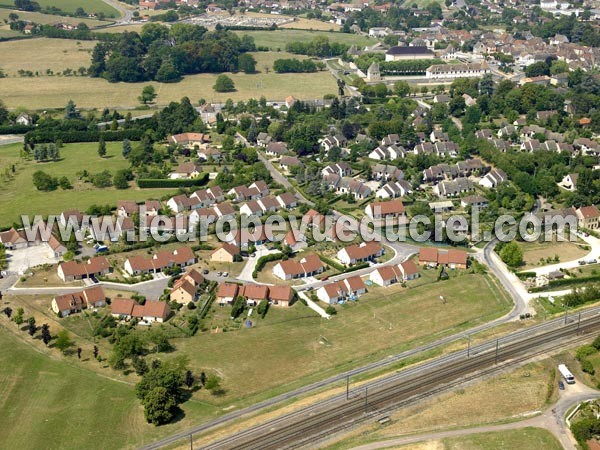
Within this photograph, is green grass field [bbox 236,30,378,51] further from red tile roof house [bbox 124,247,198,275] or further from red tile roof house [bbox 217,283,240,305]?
red tile roof house [bbox 217,283,240,305]

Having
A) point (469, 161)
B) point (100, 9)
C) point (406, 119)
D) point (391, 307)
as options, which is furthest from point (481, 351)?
point (100, 9)

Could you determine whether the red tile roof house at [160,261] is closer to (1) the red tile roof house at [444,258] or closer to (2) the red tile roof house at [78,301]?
(2) the red tile roof house at [78,301]

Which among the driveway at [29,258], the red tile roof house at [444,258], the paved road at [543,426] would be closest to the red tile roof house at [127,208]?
the driveway at [29,258]

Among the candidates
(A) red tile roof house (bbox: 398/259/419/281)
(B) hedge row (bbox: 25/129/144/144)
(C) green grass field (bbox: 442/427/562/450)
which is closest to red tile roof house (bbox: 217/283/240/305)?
(A) red tile roof house (bbox: 398/259/419/281)

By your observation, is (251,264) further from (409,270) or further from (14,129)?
(14,129)

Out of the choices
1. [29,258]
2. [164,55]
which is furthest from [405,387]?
[164,55]

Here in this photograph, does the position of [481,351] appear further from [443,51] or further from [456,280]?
[443,51]
